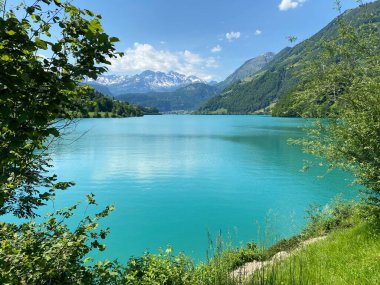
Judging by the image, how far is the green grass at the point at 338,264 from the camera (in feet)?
22.9

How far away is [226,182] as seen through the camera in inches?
1624

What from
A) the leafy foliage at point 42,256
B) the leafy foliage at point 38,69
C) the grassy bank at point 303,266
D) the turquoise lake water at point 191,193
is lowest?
the turquoise lake water at point 191,193

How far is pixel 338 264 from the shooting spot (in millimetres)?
8555

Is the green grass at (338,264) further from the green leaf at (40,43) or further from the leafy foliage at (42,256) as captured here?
the green leaf at (40,43)

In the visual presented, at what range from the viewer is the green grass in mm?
6977

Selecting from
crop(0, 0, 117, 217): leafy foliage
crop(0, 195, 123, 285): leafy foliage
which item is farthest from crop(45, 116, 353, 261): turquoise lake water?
crop(0, 0, 117, 217): leafy foliage

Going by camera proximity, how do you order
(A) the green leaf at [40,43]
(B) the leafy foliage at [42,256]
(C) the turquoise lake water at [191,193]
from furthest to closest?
(C) the turquoise lake water at [191,193] → (B) the leafy foliage at [42,256] → (A) the green leaf at [40,43]

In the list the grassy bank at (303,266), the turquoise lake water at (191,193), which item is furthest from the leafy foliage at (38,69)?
the turquoise lake water at (191,193)

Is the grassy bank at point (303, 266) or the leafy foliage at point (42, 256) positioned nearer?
the leafy foliage at point (42, 256)

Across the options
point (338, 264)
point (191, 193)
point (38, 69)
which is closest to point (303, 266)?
point (338, 264)

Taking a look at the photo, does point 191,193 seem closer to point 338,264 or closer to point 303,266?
point 338,264

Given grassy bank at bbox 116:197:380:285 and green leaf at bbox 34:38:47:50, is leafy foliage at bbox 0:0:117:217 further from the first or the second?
grassy bank at bbox 116:197:380:285

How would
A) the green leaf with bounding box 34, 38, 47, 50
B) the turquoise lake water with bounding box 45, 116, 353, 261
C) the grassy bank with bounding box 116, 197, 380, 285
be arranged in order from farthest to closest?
the turquoise lake water with bounding box 45, 116, 353, 261, the grassy bank with bounding box 116, 197, 380, 285, the green leaf with bounding box 34, 38, 47, 50

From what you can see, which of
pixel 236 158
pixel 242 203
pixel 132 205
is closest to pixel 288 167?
pixel 236 158
